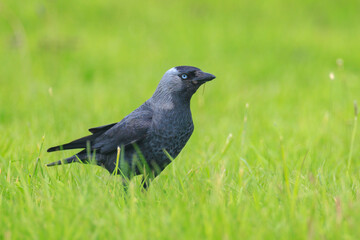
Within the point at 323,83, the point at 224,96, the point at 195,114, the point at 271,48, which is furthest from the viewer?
the point at 271,48

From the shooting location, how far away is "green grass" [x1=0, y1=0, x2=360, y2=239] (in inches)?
91.7

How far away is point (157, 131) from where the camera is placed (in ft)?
10.7

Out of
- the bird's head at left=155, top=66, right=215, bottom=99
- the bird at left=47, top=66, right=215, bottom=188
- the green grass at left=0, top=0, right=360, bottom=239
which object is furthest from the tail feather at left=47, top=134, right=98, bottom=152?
the bird's head at left=155, top=66, right=215, bottom=99

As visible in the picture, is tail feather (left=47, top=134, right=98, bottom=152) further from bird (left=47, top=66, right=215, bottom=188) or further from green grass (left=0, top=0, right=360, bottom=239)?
green grass (left=0, top=0, right=360, bottom=239)

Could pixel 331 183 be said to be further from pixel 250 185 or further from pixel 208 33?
pixel 208 33

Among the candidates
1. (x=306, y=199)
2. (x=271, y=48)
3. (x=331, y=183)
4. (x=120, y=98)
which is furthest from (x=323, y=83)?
(x=306, y=199)

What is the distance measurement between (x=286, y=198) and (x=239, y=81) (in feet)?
16.9

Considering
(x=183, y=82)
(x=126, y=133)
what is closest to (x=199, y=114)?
(x=183, y=82)

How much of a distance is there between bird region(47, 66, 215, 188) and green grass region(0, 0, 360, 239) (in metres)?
0.16

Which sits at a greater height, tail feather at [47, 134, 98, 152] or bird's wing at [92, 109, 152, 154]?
bird's wing at [92, 109, 152, 154]

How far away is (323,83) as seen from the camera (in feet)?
24.3

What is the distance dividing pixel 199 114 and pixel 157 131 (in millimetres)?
2817

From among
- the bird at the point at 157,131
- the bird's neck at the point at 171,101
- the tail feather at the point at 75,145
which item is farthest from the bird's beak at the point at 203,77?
the tail feather at the point at 75,145

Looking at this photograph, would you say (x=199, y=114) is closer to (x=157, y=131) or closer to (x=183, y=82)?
(x=183, y=82)
